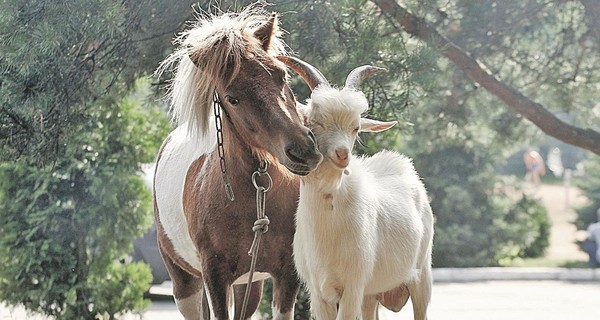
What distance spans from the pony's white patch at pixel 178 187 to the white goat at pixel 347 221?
91 cm

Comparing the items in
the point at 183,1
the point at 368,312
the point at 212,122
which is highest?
the point at 183,1

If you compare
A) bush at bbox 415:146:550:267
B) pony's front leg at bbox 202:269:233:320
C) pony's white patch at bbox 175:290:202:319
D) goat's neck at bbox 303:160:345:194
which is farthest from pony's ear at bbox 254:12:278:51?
bush at bbox 415:146:550:267

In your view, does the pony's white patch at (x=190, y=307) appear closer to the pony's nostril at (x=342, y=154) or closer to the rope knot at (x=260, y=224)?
the rope knot at (x=260, y=224)

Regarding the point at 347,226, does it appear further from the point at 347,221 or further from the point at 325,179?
the point at 325,179

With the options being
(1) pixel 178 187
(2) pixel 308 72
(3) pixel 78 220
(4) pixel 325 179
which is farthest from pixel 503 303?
(4) pixel 325 179

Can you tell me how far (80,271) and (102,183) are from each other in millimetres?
863

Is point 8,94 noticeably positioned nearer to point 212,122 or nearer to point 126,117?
point 212,122

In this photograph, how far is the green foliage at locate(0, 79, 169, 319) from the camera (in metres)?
10.3

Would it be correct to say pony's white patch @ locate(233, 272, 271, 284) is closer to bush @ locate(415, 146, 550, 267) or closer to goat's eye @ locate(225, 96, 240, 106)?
goat's eye @ locate(225, 96, 240, 106)

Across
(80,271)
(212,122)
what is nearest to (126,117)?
(80,271)

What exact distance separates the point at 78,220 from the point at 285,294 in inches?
188

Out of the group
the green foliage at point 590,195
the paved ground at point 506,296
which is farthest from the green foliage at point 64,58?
the green foliage at point 590,195

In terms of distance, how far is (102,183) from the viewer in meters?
10.3

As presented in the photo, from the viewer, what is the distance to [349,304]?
17.7 ft
